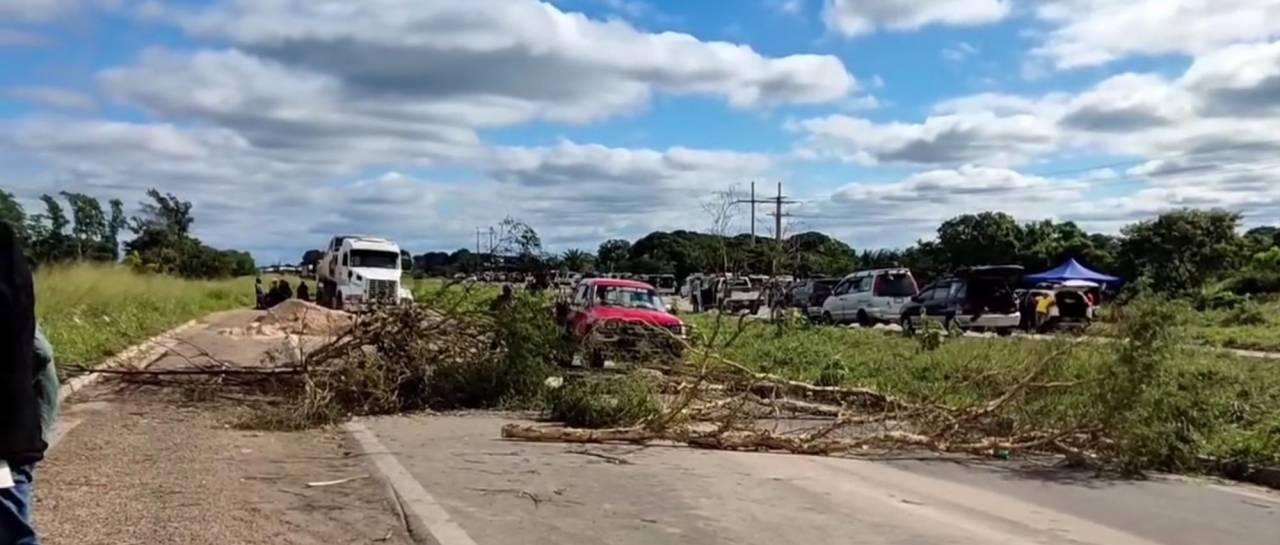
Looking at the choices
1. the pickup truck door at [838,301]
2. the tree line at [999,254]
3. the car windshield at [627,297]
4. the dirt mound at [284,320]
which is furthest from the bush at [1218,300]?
the dirt mound at [284,320]

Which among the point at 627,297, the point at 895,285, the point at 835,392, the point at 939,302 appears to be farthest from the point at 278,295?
the point at 835,392

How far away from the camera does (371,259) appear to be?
45.2 meters

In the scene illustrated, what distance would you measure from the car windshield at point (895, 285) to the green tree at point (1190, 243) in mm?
24795

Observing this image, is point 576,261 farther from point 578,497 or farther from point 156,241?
point 156,241

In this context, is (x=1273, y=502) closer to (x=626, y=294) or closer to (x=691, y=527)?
(x=691, y=527)

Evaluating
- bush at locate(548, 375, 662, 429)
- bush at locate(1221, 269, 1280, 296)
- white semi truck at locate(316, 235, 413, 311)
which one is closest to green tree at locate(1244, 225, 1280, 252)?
bush at locate(1221, 269, 1280, 296)

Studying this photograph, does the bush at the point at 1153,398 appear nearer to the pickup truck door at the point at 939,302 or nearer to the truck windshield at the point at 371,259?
the pickup truck door at the point at 939,302

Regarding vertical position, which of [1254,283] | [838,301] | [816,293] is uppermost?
[1254,283]

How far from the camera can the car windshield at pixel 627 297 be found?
22.3 metres

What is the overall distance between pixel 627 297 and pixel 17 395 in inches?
725

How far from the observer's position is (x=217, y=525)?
8.55 metres

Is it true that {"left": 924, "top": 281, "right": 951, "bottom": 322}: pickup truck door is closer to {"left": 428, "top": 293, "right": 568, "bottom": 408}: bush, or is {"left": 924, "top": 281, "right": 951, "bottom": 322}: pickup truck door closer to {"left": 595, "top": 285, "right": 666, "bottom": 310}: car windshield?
{"left": 595, "top": 285, "right": 666, "bottom": 310}: car windshield

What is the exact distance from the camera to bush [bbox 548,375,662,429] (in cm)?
1397

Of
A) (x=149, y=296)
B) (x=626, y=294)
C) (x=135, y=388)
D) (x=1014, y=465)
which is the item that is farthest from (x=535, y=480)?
(x=149, y=296)
